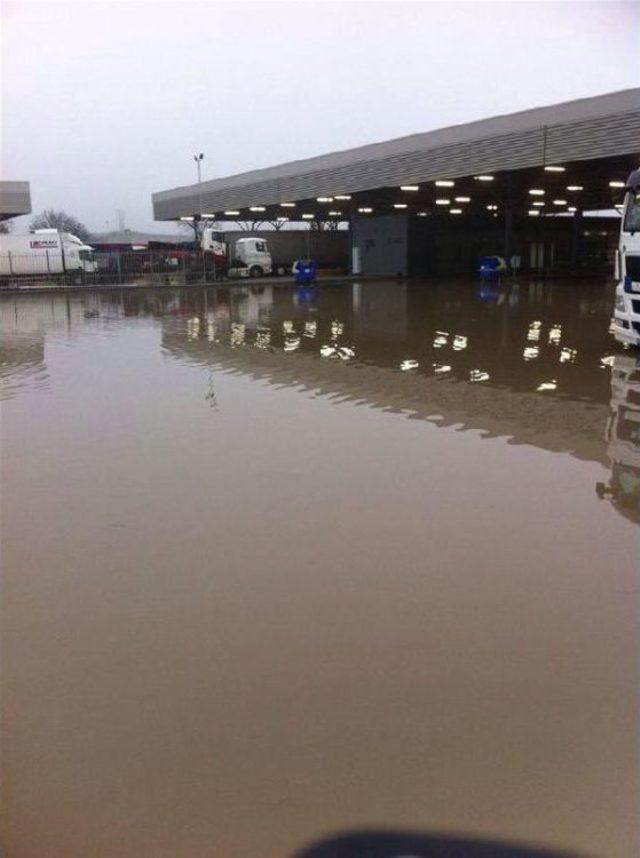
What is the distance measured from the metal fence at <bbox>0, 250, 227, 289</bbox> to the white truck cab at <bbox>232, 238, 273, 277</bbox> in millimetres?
2228

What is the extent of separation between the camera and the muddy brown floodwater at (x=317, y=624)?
2.76m

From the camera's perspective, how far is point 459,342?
14812 mm

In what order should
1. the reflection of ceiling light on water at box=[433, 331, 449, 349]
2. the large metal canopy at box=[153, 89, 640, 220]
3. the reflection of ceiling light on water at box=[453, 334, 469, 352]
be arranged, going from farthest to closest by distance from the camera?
1. the large metal canopy at box=[153, 89, 640, 220]
2. the reflection of ceiling light on water at box=[433, 331, 449, 349]
3. the reflection of ceiling light on water at box=[453, 334, 469, 352]

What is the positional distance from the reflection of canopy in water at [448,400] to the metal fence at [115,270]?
2919cm

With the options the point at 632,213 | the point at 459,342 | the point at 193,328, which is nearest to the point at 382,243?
the point at 193,328

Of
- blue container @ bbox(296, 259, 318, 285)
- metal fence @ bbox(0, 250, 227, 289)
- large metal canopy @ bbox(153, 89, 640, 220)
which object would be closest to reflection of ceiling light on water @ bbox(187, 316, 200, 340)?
large metal canopy @ bbox(153, 89, 640, 220)

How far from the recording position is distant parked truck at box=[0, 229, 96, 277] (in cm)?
3959

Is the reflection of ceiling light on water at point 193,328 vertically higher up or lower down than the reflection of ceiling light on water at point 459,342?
higher up

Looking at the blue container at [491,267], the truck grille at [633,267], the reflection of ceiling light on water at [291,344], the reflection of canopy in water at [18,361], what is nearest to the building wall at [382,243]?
the blue container at [491,267]

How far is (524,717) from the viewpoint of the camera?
3.19m

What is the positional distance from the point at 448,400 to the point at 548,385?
1.81 m

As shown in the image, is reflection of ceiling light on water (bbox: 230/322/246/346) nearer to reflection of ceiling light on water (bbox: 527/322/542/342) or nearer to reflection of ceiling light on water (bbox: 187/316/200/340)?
reflection of ceiling light on water (bbox: 187/316/200/340)

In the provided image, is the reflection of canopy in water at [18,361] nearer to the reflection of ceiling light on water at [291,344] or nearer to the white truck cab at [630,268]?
the reflection of ceiling light on water at [291,344]

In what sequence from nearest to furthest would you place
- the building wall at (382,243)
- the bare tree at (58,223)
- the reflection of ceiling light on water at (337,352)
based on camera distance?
the reflection of ceiling light on water at (337,352)
the building wall at (382,243)
the bare tree at (58,223)
